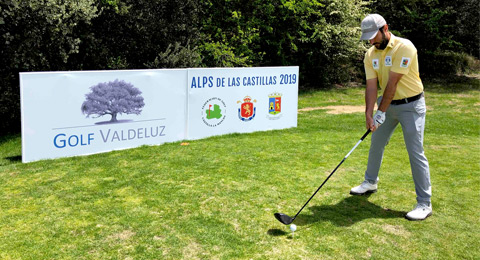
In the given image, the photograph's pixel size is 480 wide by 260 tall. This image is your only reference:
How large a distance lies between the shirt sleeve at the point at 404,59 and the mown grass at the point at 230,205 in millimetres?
1733

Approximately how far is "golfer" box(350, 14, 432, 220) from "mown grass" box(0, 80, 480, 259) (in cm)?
51

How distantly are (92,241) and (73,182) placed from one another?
2.28m

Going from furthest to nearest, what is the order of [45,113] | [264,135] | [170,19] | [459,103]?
[459,103] → [170,19] → [264,135] → [45,113]

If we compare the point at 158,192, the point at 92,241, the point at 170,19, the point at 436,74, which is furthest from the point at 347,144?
the point at 436,74

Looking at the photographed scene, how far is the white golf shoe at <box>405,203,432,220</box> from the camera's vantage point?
522 cm

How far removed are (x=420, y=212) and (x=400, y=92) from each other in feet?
4.66

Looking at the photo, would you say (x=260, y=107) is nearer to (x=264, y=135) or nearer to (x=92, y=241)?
(x=264, y=135)

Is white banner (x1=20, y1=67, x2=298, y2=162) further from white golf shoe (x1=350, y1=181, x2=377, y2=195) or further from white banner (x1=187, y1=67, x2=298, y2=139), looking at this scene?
white golf shoe (x1=350, y1=181, x2=377, y2=195)

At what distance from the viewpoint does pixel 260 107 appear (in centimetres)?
1120

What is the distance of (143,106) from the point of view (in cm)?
920

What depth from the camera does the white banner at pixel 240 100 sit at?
1004 centimetres

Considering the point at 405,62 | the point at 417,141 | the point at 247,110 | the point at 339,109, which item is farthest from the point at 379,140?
the point at 339,109

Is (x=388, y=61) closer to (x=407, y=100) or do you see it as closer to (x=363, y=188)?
(x=407, y=100)

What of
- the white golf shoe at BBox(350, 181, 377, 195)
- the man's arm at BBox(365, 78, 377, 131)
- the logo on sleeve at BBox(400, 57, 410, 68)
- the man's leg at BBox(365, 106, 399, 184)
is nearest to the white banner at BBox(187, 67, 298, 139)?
the white golf shoe at BBox(350, 181, 377, 195)
